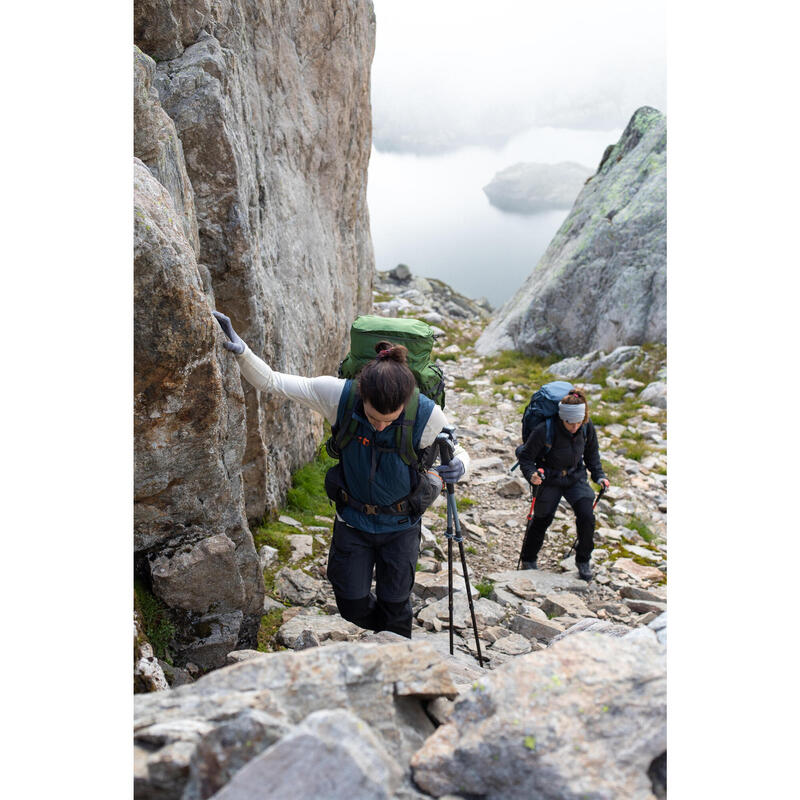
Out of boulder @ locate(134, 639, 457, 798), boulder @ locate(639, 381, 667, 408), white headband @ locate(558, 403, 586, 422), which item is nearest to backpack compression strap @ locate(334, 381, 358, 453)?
boulder @ locate(134, 639, 457, 798)

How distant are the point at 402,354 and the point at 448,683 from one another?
2497 millimetres

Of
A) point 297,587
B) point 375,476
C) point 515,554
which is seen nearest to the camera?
point 375,476

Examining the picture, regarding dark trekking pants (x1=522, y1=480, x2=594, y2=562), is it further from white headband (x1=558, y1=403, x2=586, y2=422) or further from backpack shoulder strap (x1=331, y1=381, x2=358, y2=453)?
backpack shoulder strap (x1=331, y1=381, x2=358, y2=453)

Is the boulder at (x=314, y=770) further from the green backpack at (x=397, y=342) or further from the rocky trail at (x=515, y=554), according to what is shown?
the green backpack at (x=397, y=342)

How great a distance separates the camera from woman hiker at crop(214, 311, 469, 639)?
4.53m

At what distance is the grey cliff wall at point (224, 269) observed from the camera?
4.29 metres

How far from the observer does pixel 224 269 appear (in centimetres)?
704

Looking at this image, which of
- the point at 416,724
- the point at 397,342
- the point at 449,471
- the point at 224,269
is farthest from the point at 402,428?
the point at 224,269

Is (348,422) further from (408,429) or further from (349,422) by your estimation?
(408,429)

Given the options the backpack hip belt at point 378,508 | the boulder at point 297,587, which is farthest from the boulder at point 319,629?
the backpack hip belt at point 378,508

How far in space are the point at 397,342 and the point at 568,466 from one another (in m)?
3.75

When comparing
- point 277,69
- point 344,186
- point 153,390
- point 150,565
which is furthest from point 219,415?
point 344,186

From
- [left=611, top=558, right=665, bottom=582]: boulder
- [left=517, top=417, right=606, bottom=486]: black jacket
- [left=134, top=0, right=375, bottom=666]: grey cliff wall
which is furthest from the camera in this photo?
[left=611, top=558, right=665, bottom=582]: boulder

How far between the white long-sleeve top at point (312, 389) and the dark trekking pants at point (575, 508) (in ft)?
12.7
